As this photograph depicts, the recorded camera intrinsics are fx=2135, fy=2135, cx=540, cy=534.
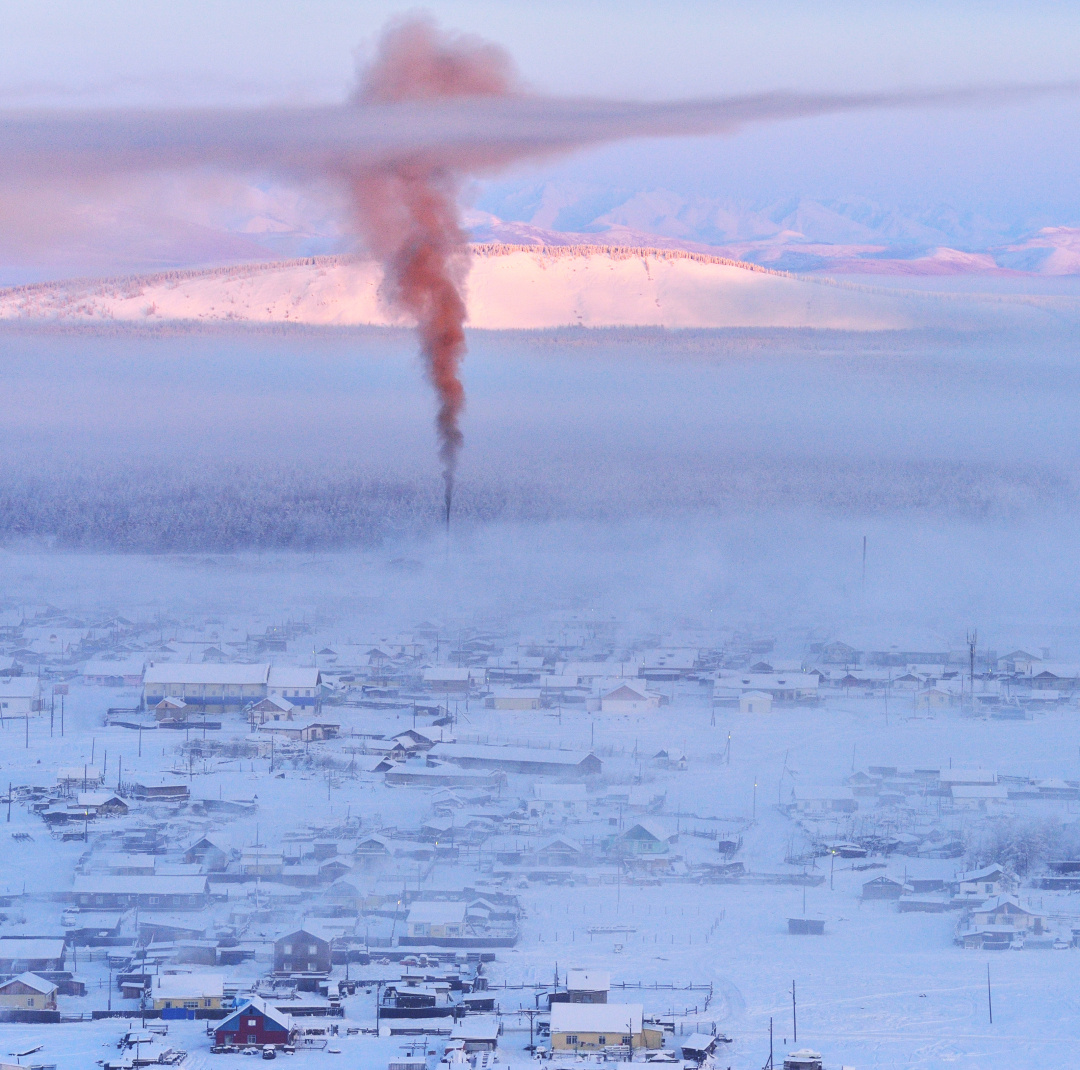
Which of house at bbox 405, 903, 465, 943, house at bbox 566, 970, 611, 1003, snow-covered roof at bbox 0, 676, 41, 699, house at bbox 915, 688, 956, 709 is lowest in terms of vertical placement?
Result: house at bbox 566, 970, 611, 1003

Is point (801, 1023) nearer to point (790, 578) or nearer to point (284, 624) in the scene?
point (284, 624)

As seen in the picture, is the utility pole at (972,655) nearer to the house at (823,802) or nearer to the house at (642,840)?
the house at (823,802)

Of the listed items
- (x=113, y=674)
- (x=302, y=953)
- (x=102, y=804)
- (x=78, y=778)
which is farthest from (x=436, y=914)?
(x=113, y=674)

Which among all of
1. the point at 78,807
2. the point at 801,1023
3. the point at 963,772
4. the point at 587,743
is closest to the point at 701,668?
the point at 587,743

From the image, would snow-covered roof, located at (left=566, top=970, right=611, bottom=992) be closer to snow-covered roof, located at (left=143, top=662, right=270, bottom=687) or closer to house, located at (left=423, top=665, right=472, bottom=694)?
snow-covered roof, located at (left=143, top=662, right=270, bottom=687)

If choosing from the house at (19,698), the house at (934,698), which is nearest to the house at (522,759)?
the house at (19,698)

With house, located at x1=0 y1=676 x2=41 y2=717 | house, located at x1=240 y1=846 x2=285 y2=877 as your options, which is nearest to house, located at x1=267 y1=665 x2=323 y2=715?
house, located at x1=0 y1=676 x2=41 y2=717

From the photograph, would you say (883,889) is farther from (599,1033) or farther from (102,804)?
(102,804)
